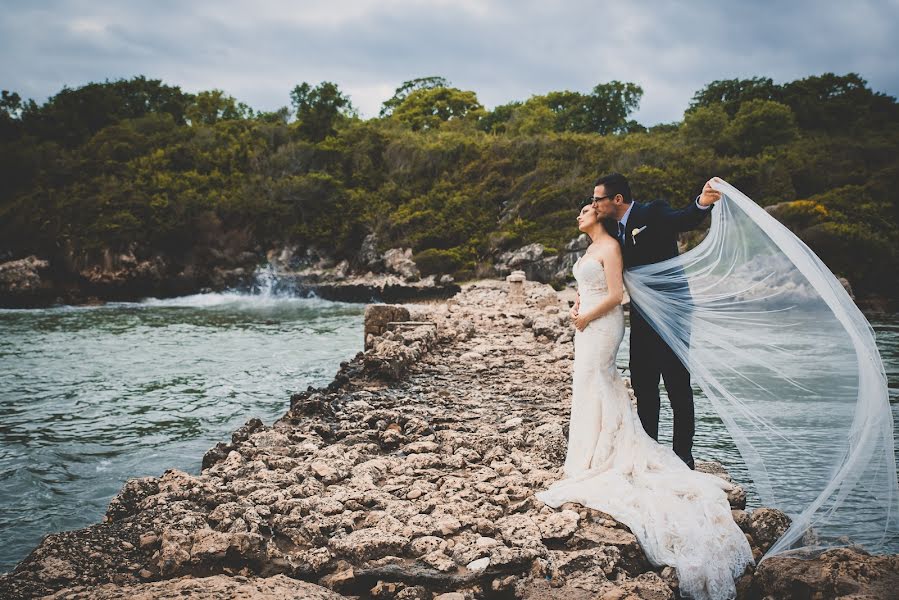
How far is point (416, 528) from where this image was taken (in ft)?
9.72

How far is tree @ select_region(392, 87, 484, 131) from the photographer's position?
58.8m

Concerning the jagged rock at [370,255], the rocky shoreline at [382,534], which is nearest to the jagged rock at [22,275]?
the jagged rock at [370,255]

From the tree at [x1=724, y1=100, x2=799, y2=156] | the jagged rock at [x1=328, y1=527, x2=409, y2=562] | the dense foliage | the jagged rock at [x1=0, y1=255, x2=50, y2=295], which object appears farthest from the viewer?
the tree at [x1=724, y1=100, x2=799, y2=156]

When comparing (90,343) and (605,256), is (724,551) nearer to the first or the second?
(605,256)

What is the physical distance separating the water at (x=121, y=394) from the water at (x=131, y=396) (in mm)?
22

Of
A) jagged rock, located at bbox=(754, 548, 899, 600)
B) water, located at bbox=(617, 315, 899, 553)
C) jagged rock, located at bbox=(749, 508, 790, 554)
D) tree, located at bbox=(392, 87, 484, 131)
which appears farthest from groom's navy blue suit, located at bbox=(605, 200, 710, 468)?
tree, located at bbox=(392, 87, 484, 131)

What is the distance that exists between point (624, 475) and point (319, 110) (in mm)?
44100

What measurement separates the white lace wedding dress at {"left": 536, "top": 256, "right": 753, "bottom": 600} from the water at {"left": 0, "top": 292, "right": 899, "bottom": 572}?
5.03 ft

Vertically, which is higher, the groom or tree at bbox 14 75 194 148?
tree at bbox 14 75 194 148

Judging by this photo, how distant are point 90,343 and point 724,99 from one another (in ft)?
171

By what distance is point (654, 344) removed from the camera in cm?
365

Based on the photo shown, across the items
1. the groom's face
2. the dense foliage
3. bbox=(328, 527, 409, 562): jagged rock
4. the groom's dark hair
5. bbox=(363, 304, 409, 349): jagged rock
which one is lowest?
bbox=(328, 527, 409, 562): jagged rock

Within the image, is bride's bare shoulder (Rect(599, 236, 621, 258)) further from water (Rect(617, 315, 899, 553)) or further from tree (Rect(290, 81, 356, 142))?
tree (Rect(290, 81, 356, 142))

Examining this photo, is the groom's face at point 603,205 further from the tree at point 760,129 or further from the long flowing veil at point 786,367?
the tree at point 760,129
